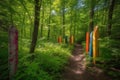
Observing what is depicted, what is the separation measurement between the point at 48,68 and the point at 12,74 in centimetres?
274

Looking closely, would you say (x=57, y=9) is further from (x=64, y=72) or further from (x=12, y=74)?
(x=12, y=74)

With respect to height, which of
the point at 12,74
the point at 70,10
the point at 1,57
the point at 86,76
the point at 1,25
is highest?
the point at 70,10

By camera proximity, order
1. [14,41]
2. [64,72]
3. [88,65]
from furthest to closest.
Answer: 1. [88,65]
2. [64,72]
3. [14,41]

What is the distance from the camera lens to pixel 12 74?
4637 mm

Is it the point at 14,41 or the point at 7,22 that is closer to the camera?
the point at 14,41

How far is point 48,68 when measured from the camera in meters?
7.16

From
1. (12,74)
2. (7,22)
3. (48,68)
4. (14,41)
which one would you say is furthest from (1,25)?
(48,68)

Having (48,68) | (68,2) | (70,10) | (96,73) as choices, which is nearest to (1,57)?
(48,68)

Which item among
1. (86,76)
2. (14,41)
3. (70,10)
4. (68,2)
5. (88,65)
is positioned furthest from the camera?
(70,10)

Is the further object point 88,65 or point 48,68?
point 88,65

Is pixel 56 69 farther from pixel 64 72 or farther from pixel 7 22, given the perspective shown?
pixel 7 22

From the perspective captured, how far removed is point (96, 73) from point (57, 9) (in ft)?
56.9

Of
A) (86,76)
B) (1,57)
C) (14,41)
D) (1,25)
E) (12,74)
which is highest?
(1,25)

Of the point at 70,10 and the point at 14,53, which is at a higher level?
the point at 70,10
